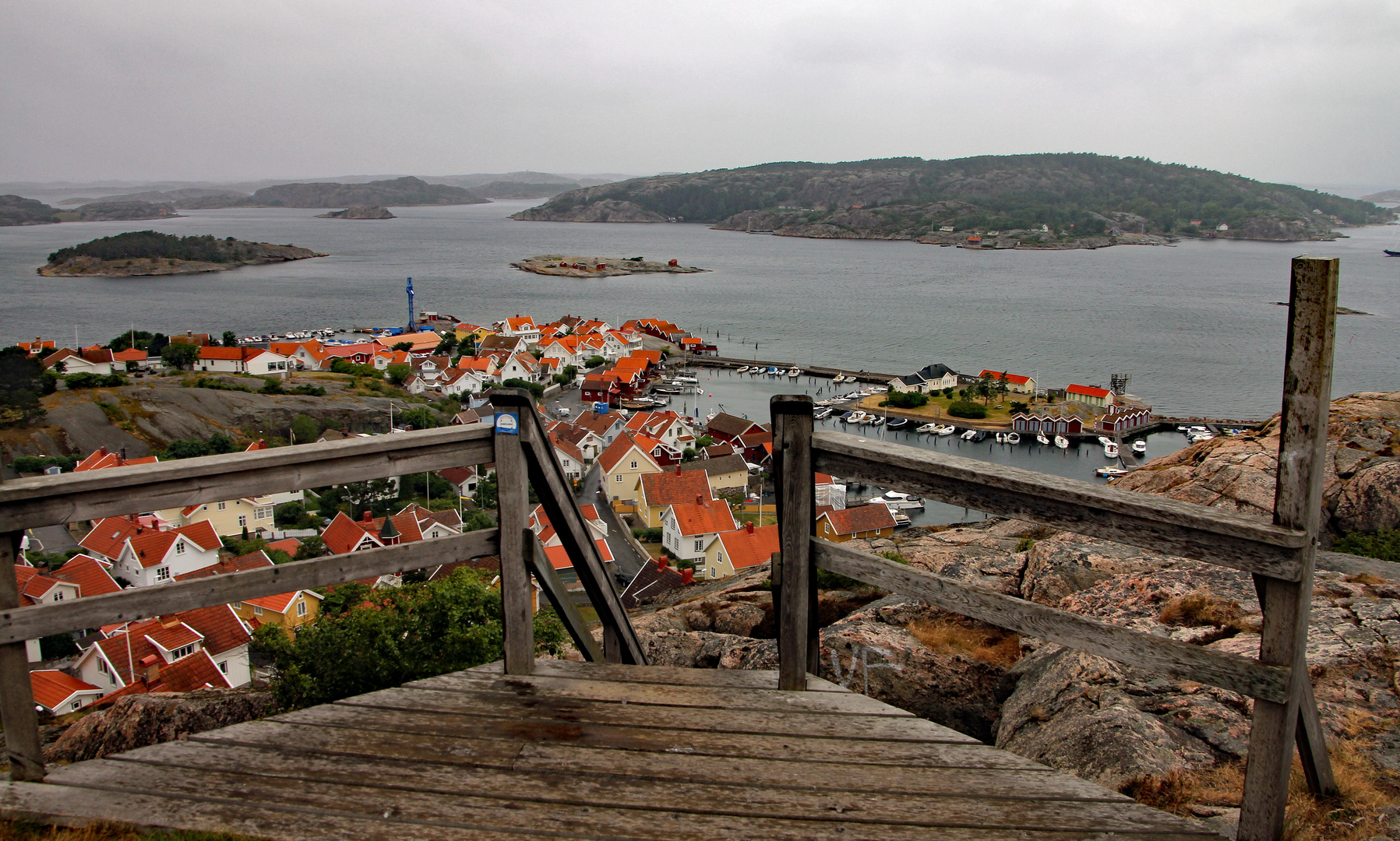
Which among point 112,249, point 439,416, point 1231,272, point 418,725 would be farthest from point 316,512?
point 1231,272

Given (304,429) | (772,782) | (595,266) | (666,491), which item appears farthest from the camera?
(595,266)

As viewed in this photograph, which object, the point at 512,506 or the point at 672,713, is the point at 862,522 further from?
the point at 512,506

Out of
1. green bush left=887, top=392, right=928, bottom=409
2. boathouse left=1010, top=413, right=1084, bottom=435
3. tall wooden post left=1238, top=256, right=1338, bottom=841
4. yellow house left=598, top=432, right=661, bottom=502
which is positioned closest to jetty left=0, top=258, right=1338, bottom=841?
tall wooden post left=1238, top=256, right=1338, bottom=841

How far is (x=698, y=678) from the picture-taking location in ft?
9.86

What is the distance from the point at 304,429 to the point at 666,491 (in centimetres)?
1981

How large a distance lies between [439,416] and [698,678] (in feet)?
157

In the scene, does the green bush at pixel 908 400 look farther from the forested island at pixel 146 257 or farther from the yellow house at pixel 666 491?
the forested island at pixel 146 257

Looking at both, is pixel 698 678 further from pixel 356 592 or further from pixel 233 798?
pixel 356 592

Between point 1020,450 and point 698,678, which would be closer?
point 698,678

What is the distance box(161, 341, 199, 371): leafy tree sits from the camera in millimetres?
Answer: 59156

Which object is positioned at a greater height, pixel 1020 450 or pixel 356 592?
pixel 356 592

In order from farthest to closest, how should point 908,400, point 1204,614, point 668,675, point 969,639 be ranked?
point 908,400 → point 969,639 → point 1204,614 → point 668,675

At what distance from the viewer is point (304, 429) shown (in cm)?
4266

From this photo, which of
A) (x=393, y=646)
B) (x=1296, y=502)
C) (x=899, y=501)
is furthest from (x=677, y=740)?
(x=899, y=501)
